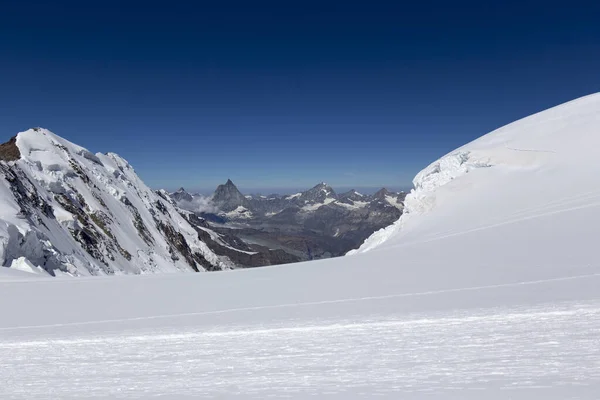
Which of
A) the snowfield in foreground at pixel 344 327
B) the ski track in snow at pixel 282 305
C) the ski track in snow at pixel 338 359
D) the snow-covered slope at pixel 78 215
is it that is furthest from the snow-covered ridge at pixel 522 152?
the snow-covered slope at pixel 78 215

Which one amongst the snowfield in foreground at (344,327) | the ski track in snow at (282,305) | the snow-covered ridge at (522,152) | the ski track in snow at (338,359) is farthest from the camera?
the snow-covered ridge at (522,152)

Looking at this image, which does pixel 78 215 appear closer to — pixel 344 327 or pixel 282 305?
pixel 282 305

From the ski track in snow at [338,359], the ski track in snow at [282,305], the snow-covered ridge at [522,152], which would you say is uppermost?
the snow-covered ridge at [522,152]

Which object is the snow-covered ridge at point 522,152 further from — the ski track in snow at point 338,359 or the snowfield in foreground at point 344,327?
the ski track in snow at point 338,359

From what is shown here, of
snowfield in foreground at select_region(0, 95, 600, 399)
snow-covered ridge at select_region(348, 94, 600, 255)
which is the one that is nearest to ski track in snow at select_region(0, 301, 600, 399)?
snowfield in foreground at select_region(0, 95, 600, 399)

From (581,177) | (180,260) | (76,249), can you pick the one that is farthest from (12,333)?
(180,260)

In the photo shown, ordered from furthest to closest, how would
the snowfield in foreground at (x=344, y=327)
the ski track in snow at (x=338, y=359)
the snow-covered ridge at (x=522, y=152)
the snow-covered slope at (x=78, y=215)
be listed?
the snow-covered slope at (x=78, y=215), the snow-covered ridge at (x=522, y=152), the snowfield in foreground at (x=344, y=327), the ski track in snow at (x=338, y=359)

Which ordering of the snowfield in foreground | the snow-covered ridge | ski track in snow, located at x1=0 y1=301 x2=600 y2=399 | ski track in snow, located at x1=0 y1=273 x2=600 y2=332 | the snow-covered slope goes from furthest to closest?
the snow-covered slope → the snow-covered ridge → ski track in snow, located at x1=0 y1=273 x2=600 y2=332 → the snowfield in foreground → ski track in snow, located at x1=0 y1=301 x2=600 y2=399

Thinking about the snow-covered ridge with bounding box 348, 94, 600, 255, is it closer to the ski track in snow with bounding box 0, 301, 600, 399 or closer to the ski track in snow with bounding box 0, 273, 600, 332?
the ski track in snow with bounding box 0, 273, 600, 332
